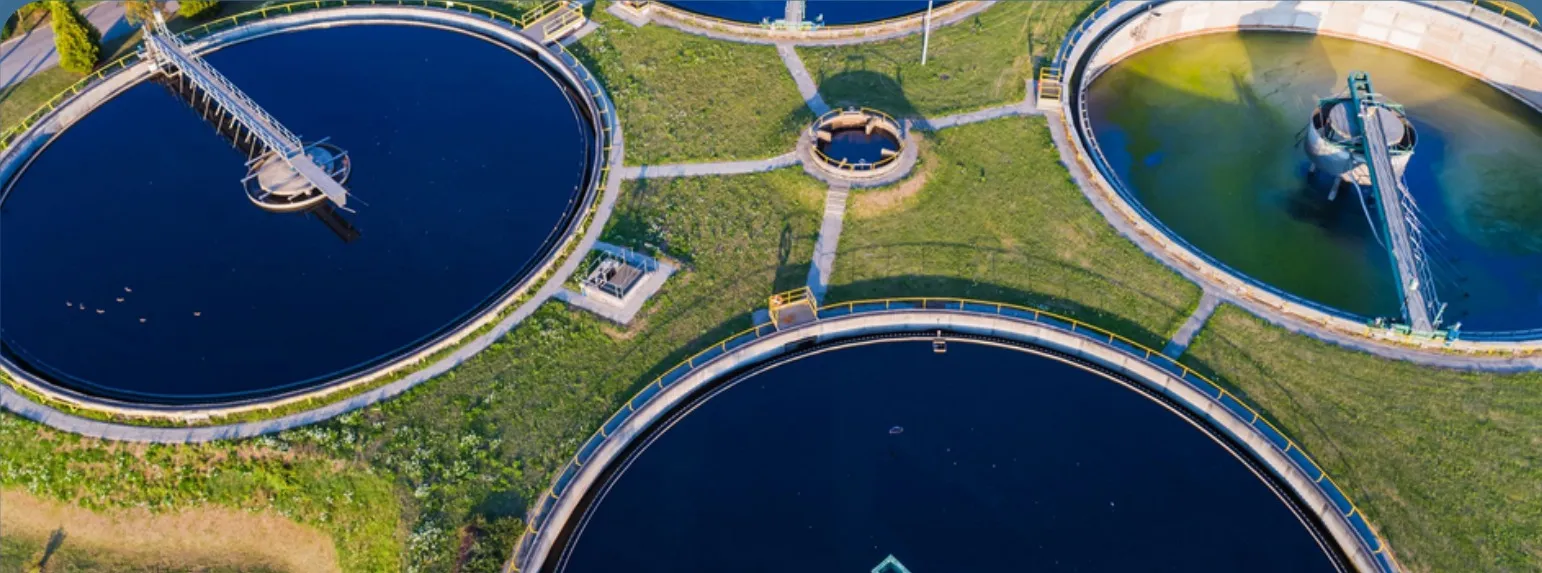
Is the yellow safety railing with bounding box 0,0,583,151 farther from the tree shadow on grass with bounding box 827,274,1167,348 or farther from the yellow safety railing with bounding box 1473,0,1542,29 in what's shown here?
the yellow safety railing with bounding box 1473,0,1542,29

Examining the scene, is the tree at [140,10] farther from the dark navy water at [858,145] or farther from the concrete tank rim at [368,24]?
the dark navy water at [858,145]

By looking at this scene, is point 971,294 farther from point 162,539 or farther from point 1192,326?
point 162,539

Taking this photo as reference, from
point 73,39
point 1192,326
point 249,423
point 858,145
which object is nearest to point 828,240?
point 858,145

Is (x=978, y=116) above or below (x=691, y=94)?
below

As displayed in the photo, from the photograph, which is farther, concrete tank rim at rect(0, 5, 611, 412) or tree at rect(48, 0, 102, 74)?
tree at rect(48, 0, 102, 74)

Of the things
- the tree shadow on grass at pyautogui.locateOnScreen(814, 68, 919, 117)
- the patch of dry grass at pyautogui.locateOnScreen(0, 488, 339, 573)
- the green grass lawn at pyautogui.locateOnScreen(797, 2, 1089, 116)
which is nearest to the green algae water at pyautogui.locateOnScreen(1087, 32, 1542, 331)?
the green grass lawn at pyautogui.locateOnScreen(797, 2, 1089, 116)
